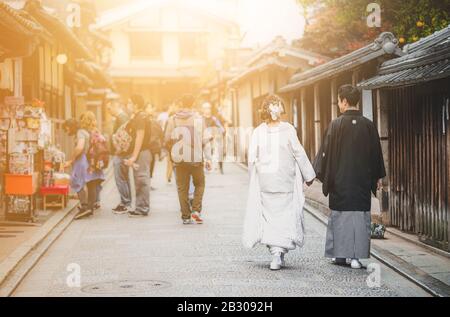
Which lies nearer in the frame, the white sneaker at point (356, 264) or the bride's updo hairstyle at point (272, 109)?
the white sneaker at point (356, 264)

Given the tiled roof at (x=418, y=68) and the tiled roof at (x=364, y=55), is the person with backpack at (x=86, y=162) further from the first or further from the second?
the tiled roof at (x=418, y=68)

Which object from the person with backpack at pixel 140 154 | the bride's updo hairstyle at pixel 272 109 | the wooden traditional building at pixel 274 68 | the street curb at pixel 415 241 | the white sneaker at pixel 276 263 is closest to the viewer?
the white sneaker at pixel 276 263

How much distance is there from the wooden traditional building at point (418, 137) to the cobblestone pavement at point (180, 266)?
136 centimetres

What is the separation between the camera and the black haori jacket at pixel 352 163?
8.65 meters

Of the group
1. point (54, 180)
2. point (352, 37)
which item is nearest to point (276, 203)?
point (54, 180)

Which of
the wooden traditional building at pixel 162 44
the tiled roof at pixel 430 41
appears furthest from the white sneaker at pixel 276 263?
the wooden traditional building at pixel 162 44

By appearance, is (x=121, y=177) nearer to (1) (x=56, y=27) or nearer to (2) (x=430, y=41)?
(1) (x=56, y=27)

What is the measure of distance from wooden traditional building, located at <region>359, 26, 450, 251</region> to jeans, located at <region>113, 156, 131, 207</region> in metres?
4.83

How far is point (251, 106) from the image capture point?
1241 inches

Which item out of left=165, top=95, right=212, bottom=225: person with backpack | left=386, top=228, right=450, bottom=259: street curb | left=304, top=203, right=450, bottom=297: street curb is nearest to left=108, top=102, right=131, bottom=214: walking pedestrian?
left=165, top=95, right=212, bottom=225: person with backpack

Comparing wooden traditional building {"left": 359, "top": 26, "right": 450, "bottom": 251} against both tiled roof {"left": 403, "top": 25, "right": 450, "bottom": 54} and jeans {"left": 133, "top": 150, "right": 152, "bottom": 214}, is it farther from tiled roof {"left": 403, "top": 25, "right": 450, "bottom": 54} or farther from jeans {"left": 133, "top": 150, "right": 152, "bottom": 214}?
jeans {"left": 133, "top": 150, "right": 152, "bottom": 214}

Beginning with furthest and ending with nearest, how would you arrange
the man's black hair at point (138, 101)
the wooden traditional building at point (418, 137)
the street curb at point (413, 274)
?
the man's black hair at point (138, 101)
the wooden traditional building at point (418, 137)
the street curb at point (413, 274)

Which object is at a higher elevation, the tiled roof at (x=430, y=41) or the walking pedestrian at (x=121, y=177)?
the tiled roof at (x=430, y=41)

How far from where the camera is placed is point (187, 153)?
12727 millimetres
